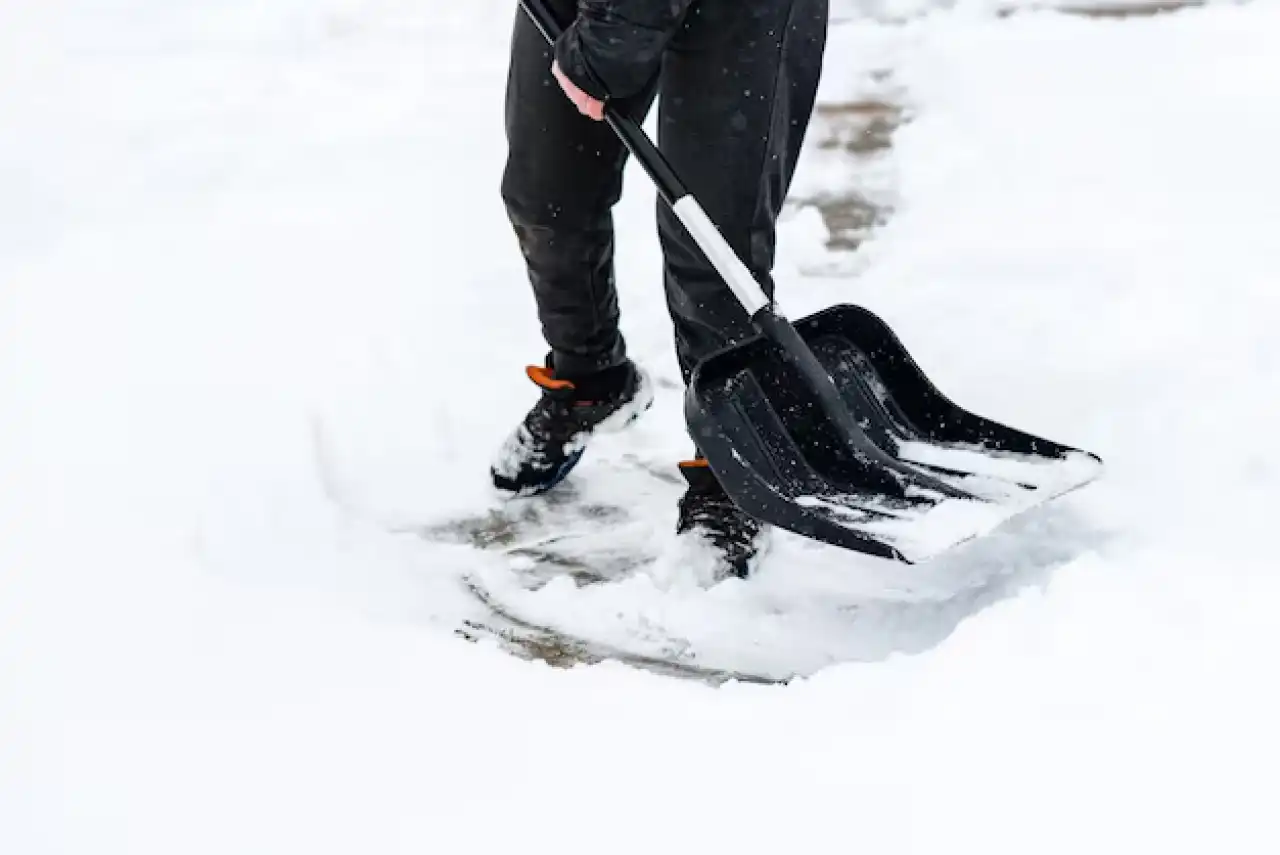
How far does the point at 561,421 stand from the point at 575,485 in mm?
178

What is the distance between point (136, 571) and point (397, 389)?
33.4 inches

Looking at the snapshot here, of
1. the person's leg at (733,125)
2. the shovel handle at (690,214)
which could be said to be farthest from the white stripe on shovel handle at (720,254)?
the person's leg at (733,125)

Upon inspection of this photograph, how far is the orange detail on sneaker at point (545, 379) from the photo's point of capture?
93.9 inches

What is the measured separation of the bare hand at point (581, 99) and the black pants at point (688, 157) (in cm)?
13

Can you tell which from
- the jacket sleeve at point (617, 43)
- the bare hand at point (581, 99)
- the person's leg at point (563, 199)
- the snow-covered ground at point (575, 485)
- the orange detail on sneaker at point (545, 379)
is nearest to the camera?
the snow-covered ground at point (575, 485)

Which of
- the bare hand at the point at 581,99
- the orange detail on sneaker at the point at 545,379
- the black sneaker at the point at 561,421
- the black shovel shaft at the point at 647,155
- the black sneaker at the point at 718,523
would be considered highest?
the bare hand at the point at 581,99

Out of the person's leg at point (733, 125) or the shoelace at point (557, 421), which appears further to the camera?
the shoelace at point (557, 421)

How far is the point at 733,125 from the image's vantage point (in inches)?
77.2

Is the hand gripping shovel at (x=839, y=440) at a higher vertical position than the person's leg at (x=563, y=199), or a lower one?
lower

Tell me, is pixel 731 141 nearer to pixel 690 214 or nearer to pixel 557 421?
pixel 690 214

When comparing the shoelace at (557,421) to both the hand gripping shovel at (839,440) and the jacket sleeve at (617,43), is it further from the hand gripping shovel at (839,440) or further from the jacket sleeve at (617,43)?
the jacket sleeve at (617,43)

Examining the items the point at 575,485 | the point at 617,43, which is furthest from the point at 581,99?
the point at 575,485

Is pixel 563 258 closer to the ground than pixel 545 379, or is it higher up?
higher up

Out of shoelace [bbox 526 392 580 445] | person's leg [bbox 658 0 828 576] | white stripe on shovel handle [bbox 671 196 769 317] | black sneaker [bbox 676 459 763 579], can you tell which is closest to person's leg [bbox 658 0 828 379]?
person's leg [bbox 658 0 828 576]
